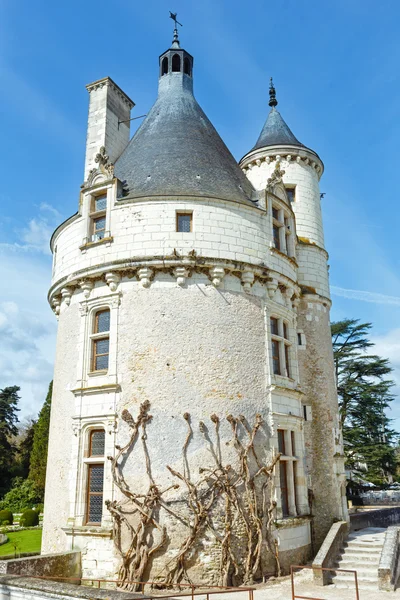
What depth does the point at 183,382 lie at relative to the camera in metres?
12.8

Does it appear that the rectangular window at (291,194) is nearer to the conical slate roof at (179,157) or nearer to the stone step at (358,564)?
the conical slate roof at (179,157)

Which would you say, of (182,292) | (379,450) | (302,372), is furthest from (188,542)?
(379,450)

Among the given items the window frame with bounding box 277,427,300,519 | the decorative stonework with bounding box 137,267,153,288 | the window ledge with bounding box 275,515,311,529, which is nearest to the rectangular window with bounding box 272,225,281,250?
the decorative stonework with bounding box 137,267,153,288

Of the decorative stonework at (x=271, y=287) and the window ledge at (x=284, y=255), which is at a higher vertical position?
the window ledge at (x=284, y=255)

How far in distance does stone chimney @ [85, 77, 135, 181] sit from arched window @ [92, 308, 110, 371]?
6.09 m

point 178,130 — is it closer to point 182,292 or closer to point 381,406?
point 182,292

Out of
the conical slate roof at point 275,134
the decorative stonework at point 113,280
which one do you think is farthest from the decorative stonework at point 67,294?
the conical slate roof at point 275,134

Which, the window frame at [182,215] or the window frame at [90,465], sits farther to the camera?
the window frame at [182,215]

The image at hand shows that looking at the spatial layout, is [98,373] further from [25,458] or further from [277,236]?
[25,458]

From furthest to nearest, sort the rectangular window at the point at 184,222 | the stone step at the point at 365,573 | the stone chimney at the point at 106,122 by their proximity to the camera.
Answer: the stone chimney at the point at 106,122 < the rectangular window at the point at 184,222 < the stone step at the point at 365,573

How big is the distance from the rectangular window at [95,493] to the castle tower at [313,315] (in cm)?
668

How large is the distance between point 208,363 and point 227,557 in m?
4.49

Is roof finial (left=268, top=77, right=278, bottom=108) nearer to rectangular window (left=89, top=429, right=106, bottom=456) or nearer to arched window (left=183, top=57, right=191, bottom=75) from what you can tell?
arched window (left=183, top=57, right=191, bottom=75)

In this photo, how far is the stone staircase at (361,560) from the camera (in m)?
12.2
